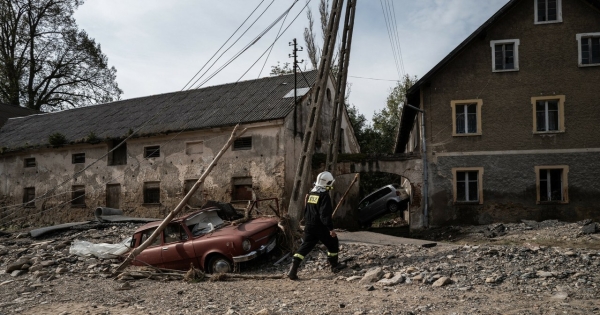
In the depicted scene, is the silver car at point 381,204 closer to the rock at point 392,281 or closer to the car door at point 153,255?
the car door at point 153,255

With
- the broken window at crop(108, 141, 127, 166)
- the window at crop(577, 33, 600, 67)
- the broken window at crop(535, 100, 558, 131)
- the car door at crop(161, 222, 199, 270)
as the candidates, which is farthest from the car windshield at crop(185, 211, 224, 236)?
the window at crop(577, 33, 600, 67)

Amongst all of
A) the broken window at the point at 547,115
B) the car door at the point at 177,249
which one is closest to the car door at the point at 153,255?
the car door at the point at 177,249

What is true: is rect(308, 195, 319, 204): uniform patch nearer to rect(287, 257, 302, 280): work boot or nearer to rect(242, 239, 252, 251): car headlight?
rect(287, 257, 302, 280): work boot

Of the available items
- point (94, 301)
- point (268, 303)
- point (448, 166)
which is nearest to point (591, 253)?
point (268, 303)

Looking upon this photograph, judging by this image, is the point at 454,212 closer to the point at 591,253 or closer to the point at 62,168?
the point at 591,253

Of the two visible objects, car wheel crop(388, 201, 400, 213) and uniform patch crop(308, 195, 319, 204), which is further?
car wheel crop(388, 201, 400, 213)

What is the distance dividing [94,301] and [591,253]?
28.8 feet

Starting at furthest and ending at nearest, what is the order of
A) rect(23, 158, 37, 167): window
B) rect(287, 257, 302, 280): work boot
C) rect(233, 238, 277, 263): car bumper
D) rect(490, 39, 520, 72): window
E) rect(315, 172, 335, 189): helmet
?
rect(23, 158, 37, 167): window
rect(490, 39, 520, 72): window
rect(233, 238, 277, 263): car bumper
rect(315, 172, 335, 189): helmet
rect(287, 257, 302, 280): work boot

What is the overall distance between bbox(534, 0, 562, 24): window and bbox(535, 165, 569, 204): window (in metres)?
5.53

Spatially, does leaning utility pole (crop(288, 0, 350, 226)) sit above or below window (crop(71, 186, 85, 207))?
above

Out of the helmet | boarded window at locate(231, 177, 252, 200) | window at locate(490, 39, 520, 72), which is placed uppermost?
window at locate(490, 39, 520, 72)

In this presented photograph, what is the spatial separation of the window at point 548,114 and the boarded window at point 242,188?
11.1m

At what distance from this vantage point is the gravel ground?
22.9 ft

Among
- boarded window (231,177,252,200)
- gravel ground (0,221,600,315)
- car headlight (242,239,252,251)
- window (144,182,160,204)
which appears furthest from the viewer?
window (144,182,160,204)
